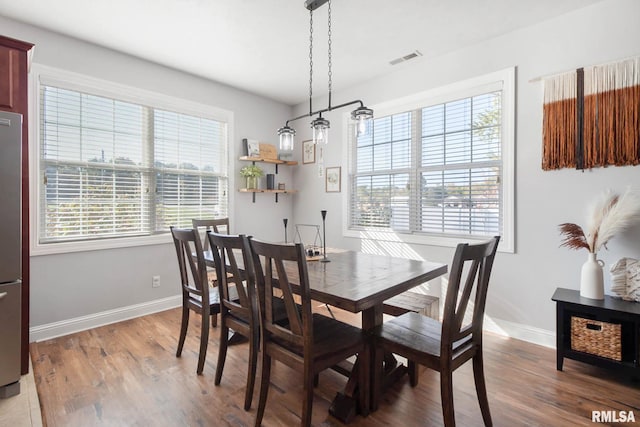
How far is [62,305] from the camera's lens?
117 inches

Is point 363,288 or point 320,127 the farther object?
point 320,127

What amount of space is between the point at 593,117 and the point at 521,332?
1863 millimetres

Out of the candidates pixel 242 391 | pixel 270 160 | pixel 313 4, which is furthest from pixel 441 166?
pixel 242 391

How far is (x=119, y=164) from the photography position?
3.32 metres

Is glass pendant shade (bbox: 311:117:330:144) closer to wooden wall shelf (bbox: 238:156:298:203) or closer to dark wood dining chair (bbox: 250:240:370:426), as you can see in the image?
dark wood dining chair (bbox: 250:240:370:426)

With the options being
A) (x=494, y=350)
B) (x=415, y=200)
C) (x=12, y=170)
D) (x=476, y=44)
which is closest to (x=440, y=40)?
(x=476, y=44)

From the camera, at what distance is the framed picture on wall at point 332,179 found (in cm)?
436

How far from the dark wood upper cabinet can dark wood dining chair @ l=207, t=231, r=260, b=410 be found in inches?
51.9

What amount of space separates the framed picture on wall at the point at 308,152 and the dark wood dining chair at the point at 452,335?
10.2 feet

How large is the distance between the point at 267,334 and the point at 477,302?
113 cm

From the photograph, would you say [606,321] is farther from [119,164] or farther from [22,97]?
[119,164]

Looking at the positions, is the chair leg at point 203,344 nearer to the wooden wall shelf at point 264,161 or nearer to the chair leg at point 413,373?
the chair leg at point 413,373

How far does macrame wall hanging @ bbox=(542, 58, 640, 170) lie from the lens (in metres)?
2.36

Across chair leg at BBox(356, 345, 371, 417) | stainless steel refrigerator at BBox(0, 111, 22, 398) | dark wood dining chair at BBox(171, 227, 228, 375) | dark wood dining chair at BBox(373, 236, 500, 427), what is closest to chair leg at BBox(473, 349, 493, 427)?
dark wood dining chair at BBox(373, 236, 500, 427)
